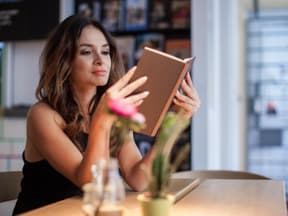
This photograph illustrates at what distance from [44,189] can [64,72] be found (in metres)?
0.43

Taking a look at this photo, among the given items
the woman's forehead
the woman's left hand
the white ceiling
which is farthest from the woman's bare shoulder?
the white ceiling

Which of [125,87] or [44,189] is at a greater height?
[125,87]

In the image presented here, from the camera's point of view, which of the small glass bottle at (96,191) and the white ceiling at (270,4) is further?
the white ceiling at (270,4)

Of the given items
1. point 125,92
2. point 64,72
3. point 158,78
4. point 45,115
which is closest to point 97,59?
point 64,72

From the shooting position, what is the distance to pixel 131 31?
3.70 m

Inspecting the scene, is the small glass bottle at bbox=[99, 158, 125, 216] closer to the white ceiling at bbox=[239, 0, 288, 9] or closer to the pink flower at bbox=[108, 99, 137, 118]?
the pink flower at bbox=[108, 99, 137, 118]

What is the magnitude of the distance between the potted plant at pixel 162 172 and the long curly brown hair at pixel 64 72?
766 mm

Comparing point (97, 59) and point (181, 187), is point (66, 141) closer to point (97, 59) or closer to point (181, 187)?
point (97, 59)

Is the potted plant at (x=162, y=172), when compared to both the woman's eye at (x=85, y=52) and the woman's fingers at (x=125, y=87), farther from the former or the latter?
the woman's eye at (x=85, y=52)

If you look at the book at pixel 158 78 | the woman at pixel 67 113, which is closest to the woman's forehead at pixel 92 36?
the woman at pixel 67 113

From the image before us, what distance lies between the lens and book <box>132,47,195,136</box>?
1.43 m

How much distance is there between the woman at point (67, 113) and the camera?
175cm

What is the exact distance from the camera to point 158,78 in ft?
4.77

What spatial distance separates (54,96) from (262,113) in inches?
124
